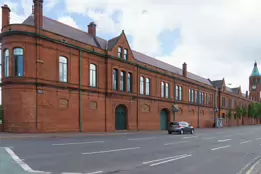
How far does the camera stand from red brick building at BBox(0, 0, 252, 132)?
2467 cm

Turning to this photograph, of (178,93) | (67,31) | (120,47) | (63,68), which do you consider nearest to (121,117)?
(120,47)

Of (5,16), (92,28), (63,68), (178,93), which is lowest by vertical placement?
(178,93)

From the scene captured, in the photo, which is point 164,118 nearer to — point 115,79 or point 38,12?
point 115,79

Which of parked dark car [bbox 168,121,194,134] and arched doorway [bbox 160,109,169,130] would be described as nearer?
parked dark car [bbox 168,121,194,134]

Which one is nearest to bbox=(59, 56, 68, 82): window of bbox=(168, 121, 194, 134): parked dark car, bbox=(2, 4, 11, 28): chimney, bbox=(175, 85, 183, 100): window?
bbox=(2, 4, 11, 28): chimney

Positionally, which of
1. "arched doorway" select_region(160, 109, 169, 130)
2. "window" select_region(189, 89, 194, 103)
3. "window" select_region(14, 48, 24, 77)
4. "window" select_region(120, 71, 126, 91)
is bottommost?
"arched doorway" select_region(160, 109, 169, 130)

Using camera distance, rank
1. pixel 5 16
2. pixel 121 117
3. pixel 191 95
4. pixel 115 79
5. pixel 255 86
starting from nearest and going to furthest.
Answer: pixel 5 16 → pixel 115 79 → pixel 121 117 → pixel 191 95 → pixel 255 86

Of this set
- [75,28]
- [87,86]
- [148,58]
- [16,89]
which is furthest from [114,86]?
[148,58]

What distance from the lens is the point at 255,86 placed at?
114500mm

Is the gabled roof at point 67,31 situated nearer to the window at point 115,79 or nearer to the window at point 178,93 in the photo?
the window at point 115,79

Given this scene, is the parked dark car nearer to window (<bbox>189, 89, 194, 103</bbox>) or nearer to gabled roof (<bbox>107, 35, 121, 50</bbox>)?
gabled roof (<bbox>107, 35, 121, 50</bbox>)

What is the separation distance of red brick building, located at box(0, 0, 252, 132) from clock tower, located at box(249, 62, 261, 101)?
84.0m

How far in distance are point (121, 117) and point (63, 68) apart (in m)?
11.5

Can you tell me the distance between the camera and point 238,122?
82.6 m
